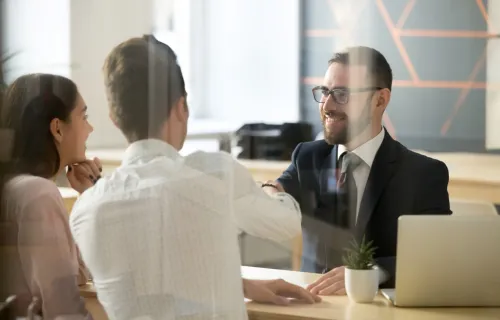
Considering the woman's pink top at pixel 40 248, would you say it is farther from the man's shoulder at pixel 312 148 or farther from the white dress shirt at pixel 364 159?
the white dress shirt at pixel 364 159

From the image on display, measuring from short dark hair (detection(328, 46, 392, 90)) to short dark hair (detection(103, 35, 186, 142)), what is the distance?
1.15 ft

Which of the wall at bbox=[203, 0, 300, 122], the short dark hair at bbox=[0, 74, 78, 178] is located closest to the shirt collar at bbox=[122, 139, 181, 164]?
the wall at bbox=[203, 0, 300, 122]

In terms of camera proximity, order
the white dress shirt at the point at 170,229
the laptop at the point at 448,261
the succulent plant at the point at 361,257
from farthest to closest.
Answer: the succulent plant at the point at 361,257
the laptop at the point at 448,261
the white dress shirt at the point at 170,229

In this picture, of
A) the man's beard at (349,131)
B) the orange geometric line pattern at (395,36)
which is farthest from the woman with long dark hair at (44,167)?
the orange geometric line pattern at (395,36)

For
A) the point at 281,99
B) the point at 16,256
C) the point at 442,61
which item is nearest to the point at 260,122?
the point at 281,99

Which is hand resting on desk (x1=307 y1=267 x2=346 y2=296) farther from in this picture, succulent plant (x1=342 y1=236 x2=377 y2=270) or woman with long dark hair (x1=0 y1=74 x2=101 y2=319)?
woman with long dark hair (x1=0 y1=74 x2=101 y2=319)

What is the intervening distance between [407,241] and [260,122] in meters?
0.38

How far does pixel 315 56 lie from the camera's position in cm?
179

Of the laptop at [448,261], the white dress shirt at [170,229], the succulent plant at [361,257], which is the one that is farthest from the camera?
the succulent plant at [361,257]

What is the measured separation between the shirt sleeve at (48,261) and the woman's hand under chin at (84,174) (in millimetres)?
53

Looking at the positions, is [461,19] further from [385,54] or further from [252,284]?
[252,284]

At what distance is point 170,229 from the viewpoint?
1604mm

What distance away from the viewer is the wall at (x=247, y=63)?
67.8 inches

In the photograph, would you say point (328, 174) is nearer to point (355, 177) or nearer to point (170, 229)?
point (355, 177)
